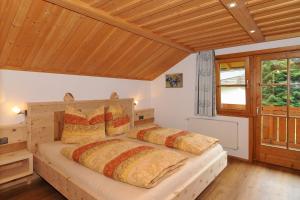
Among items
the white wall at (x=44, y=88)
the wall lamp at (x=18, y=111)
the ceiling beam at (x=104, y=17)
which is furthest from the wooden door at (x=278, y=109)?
the wall lamp at (x=18, y=111)

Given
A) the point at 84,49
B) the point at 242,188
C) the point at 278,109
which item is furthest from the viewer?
the point at 278,109

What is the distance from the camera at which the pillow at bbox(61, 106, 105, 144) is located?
8.97ft

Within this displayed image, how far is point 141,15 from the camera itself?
2.26 metres

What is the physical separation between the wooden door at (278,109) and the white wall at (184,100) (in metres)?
0.20

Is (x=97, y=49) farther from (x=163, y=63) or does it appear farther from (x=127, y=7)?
(x=163, y=63)

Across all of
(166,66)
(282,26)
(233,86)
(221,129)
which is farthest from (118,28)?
(221,129)

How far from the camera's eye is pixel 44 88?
2.87 metres

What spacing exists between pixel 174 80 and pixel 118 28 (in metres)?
2.12

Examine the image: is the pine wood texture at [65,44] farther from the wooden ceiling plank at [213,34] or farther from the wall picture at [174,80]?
the wall picture at [174,80]

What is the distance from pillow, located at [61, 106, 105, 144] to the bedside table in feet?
1.59

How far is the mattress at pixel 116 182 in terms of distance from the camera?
4.97ft

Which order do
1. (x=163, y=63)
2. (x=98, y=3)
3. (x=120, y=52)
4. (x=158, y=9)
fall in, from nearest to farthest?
(x=98, y=3), (x=158, y=9), (x=120, y=52), (x=163, y=63)

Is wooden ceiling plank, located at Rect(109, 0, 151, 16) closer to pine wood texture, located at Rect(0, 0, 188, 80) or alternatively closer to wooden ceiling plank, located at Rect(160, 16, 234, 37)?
pine wood texture, located at Rect(0, 0, 188, 80)

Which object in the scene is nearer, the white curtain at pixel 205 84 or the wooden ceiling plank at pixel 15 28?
the wooden ceiling plank at pixel 15 28
